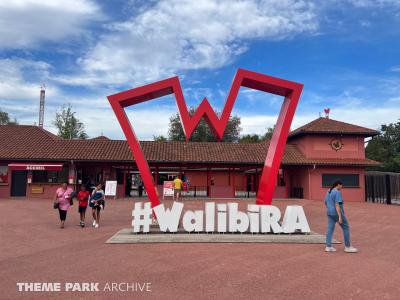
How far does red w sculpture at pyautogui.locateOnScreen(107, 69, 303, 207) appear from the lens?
10359mm

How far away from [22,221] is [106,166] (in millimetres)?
13302

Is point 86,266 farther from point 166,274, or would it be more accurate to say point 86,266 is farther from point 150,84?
point 150,84

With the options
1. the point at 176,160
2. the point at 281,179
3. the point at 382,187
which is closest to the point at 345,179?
the point at 382,187

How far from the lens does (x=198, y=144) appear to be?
1141 inches

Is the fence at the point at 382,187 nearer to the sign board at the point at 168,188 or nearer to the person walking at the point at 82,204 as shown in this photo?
the sign board at the point at 168,188

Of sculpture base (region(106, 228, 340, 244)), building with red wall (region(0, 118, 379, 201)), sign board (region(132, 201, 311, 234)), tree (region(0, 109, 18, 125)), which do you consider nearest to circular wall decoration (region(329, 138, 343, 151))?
building with red wall (region(0, 118, 379, 201))

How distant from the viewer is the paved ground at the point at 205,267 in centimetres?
516

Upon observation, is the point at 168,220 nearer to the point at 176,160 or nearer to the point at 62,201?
the point at 62,201

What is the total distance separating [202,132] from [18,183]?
27.4 m

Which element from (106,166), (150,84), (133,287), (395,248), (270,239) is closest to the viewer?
(133,287)

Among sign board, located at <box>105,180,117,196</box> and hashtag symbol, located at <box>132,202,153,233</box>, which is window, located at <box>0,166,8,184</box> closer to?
sign board, located at <box>105,180,117,196</box>

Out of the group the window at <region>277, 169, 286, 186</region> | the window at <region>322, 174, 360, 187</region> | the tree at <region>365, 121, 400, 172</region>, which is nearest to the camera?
the window at <region>322, 174, 360, 187</region>

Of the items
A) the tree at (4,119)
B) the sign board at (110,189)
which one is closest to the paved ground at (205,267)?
the sign board at (110,189)

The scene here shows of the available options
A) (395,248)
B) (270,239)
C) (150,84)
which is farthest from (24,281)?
(395,248)
